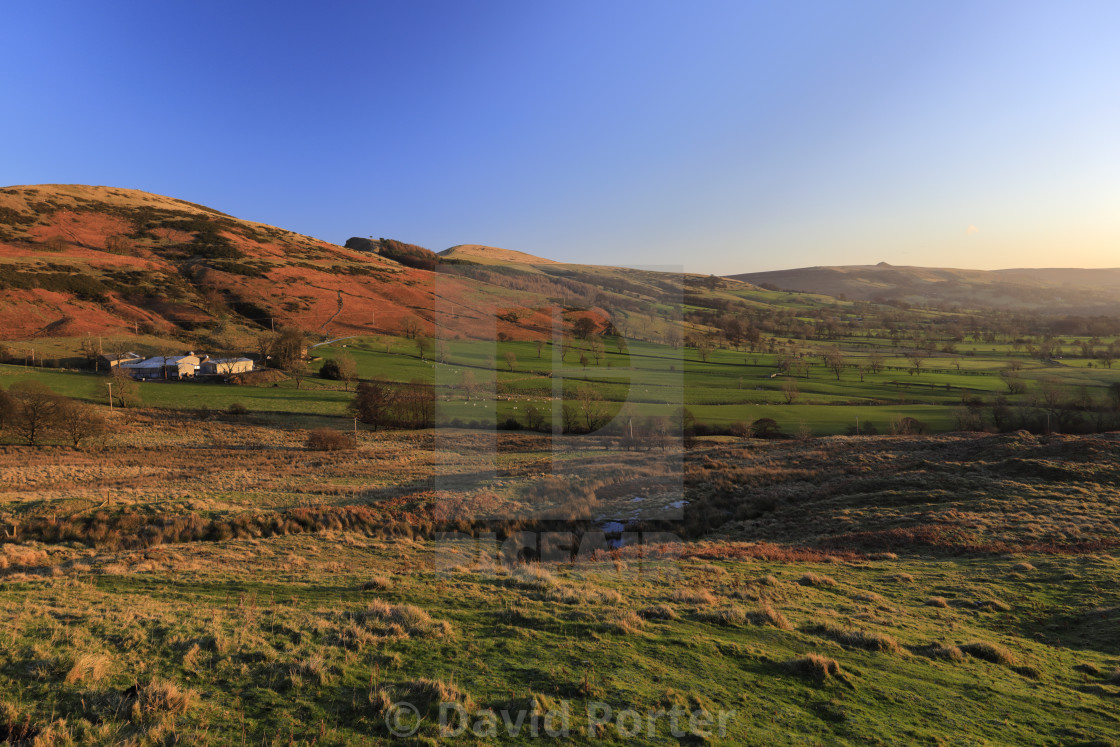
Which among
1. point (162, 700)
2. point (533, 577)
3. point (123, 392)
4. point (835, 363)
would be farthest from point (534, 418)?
point (835, 363)

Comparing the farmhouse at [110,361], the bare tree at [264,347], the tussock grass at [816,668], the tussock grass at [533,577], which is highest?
the bare tree at [264,347]

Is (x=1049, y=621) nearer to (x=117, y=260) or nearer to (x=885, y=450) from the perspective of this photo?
(x=885, y=450)

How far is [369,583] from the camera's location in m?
11.2

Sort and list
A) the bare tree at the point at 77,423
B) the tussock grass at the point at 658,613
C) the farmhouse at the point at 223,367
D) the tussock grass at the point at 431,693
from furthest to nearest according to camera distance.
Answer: the farmhouse at the point at 223,367
the bare tree at the point at 77,423
the tussock grass at the point at 658,613
the tussock grass at the point at 431,693

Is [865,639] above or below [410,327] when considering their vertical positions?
below

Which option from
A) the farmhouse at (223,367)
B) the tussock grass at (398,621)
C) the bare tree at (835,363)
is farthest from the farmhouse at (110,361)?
the bare tree at (835,363)

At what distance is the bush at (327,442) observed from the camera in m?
40.2

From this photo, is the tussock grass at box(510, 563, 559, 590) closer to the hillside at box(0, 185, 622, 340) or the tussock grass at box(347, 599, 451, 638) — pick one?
the tussock grass at box(347, 599, 451, 638)

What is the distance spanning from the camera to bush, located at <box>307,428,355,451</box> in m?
40.2

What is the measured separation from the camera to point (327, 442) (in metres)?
40.4

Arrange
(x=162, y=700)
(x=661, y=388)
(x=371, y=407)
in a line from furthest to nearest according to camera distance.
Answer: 1. (x=661, y=388)
2. (x=371, y=407)
3. (x=162, y=700)

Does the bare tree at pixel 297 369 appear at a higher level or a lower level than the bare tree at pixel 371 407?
higher

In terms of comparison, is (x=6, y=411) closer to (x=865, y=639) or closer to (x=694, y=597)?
(x=694, y=597)

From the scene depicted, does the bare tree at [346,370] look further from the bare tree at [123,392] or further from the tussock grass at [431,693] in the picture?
the tussock grass at [431,693]
